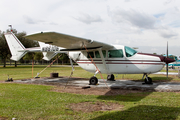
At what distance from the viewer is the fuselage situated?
32.1 feet

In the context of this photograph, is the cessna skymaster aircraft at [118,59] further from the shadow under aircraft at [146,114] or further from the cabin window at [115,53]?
the shadow under aircraft at [146,114]

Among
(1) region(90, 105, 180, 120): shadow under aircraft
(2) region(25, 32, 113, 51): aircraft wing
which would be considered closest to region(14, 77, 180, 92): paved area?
(2) region(25, 32, 113, 51): aircraft wing

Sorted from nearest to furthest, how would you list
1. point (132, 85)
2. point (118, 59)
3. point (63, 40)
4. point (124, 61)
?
point (63, 40), point (132, 85), point (124, 61), point (118, 59)


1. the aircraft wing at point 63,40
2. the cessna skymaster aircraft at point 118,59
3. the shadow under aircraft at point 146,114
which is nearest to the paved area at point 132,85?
the cessna skymaster aircraft at point 118,59

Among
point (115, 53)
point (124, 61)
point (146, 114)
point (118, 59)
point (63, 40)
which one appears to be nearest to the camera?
point (146, 114)

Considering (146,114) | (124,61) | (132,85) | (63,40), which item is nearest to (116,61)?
(124,61)

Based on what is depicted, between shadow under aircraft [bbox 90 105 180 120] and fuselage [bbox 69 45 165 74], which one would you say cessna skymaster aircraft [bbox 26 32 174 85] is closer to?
fuselage [bbox 69 45 165 74]

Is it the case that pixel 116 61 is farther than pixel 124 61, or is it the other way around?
pixel 116 61

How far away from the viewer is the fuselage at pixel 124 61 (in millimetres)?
9789

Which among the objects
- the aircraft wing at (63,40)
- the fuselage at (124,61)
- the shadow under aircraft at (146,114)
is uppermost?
the aircraft wing at (63,40)

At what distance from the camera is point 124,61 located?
408 inches

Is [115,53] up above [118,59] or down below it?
above

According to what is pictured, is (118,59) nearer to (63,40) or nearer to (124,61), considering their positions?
(124,61)

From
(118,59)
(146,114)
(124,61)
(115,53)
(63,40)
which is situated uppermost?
(63,40)
